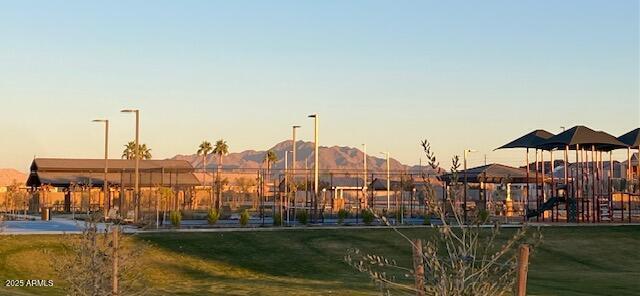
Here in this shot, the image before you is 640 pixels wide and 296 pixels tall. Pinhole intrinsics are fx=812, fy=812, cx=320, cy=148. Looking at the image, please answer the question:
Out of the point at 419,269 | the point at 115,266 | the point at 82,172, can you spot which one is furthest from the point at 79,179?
A: the point at 419,269

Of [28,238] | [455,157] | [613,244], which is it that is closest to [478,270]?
[455,157]

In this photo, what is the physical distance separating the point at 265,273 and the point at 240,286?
6.43 m

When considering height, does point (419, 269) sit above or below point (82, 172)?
below

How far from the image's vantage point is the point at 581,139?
52.0 m

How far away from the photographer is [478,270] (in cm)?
753

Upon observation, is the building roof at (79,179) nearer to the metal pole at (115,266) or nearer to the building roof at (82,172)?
the building roof at (82,172)

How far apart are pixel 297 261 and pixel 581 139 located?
82.6 ft

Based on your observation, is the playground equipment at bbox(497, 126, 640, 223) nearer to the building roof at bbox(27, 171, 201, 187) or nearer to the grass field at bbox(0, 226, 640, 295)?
the grass field at bbox(0, 226, 640, 295)

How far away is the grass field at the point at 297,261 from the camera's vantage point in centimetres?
2639

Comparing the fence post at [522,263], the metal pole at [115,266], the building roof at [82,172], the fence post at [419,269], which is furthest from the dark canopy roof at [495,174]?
the fence post at [419,269]

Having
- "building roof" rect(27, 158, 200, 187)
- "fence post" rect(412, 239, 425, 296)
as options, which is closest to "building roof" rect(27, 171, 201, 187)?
"building roof" rect(27, 158, 200, 187)

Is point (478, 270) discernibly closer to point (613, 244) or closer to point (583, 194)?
point (613, 244)

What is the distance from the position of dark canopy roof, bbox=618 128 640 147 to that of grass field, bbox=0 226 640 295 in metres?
11.3

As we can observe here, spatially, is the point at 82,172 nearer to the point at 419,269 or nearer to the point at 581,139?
the point at 581,139
